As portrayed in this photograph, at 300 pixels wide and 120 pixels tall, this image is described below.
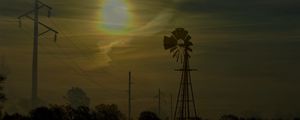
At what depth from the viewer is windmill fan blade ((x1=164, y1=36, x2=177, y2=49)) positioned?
12242cm

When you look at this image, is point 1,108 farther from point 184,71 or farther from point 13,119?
point 184,71

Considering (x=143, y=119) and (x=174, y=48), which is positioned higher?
(x=174, y=48)

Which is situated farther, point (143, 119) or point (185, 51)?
point (143, 119)

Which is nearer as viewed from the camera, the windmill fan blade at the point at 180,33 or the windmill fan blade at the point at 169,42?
the windmill fan blade at the point at 180,33

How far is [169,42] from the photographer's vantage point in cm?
12300

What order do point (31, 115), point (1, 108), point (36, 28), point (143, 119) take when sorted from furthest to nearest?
point (143, 119) → point (36, 28) → point (31, 115) → point (1, 108)

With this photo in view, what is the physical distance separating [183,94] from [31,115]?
3324 centimetres

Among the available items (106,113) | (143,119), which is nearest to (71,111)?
(143,119)

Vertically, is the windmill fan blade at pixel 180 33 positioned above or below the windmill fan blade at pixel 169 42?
above

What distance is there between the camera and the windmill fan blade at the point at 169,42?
12242cm

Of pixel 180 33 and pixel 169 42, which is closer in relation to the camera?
pixel 180 33

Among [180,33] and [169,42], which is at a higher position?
[180,33]

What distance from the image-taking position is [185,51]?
120938 mm

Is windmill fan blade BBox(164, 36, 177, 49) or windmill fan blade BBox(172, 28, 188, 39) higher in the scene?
windmill fan blade BBox(172, 28, 188, 39)
